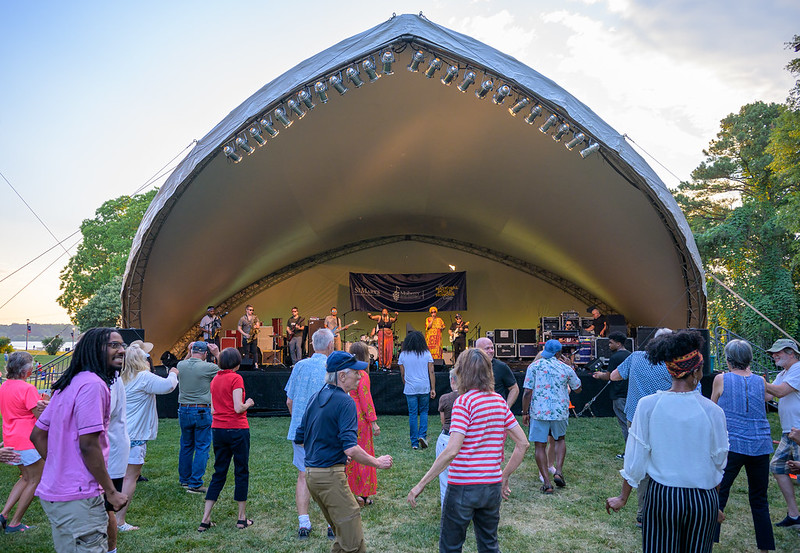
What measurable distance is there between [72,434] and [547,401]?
3909 mm

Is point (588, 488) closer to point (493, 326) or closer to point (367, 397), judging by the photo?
point (367, 397)

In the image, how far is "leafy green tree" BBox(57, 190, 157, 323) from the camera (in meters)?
31.4

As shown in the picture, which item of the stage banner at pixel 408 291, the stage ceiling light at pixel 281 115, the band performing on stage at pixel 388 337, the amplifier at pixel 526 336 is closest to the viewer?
the stage ceiling light at pixel 281 115

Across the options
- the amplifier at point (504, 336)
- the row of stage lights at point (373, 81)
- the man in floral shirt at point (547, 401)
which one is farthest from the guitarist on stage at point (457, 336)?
the man in floral shirt at point (547, 401)

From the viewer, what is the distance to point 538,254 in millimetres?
15445

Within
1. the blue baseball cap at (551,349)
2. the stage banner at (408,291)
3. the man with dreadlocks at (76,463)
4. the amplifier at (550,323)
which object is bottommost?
the man with dreadlocks at (76,463)

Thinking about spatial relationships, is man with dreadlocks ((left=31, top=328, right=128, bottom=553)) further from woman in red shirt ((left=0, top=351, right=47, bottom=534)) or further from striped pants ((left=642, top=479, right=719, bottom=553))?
striped pants ((left=642, top=479, right=719, bottom=553))

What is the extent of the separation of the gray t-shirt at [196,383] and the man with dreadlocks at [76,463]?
2438mm

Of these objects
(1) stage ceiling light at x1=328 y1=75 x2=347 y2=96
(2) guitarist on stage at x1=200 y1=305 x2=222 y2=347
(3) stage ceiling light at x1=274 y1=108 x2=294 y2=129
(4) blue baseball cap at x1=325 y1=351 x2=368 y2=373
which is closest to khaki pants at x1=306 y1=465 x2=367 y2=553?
(4) blue baseball cap at x1=325 y1=351 x2=368 y2=373

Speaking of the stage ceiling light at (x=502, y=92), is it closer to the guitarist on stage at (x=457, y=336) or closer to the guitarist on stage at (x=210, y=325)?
the guitarist on stage at (x=457, y=336)

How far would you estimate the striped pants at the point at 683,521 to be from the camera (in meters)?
2.26

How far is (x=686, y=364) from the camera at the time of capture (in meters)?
2.35

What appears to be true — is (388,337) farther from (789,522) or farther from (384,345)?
(789,522)

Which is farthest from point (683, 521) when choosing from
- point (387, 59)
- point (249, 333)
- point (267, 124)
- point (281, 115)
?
point (249, 333)
